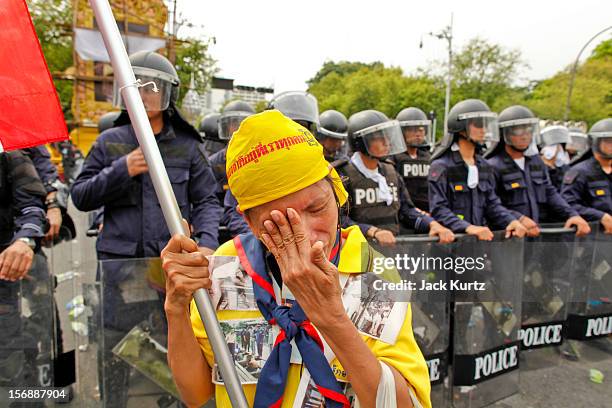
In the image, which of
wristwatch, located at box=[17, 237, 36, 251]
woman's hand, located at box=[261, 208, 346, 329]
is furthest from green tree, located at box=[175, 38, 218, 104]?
woman's hand, located at box=[261, 208, 346, 329]

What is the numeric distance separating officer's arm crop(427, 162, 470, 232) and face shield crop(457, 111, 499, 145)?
0.49 metres

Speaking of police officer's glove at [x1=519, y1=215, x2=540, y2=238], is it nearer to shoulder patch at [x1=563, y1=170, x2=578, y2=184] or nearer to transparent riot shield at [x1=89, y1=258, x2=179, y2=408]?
shoulder patch at [x1=563, y1=170, x2=578, y2=184]

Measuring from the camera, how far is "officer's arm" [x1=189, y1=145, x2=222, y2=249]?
3076 millimetres

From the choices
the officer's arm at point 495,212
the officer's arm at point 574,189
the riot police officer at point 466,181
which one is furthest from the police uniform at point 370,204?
the officer's arm at point 574,189

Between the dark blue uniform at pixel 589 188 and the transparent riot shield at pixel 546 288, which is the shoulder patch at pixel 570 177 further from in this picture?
the transparent riot shield at pixel 546 288

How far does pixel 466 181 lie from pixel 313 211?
3.53 m

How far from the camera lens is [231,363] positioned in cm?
131

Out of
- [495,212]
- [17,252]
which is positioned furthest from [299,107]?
[17,252]

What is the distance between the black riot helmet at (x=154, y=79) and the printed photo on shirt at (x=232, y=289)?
1.72 meters

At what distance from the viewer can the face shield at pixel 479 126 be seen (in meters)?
4.68

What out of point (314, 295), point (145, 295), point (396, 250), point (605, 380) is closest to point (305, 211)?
point (314, 295)

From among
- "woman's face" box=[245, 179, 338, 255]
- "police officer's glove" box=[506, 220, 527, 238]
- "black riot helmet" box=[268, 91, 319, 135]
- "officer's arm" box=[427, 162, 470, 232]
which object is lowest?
"police officer's glove" box=[506, 220, 527, 238]

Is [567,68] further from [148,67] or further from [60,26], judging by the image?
[148,67]

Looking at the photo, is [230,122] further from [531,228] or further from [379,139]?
[531,228]
